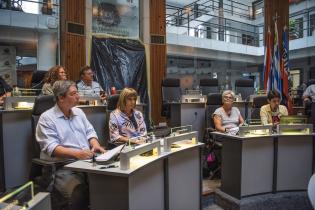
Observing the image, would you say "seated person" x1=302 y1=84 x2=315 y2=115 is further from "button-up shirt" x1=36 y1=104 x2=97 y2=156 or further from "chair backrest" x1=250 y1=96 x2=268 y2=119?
"button-up shirt" x1=36 y1=104 x2=97 y2=156

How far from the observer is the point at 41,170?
2.23m

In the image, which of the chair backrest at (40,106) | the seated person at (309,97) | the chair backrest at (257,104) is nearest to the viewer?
the chair backrest at (40,106)

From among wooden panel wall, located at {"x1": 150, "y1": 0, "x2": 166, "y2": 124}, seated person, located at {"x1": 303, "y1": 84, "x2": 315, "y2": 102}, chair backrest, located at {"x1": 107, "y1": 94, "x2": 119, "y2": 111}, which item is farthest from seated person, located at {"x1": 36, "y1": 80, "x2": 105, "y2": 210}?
seated person, located at {"x1": 303, "y1": 84, "x2": 315, "y2": 102}

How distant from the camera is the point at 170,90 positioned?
643 centimetres

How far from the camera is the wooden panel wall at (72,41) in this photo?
5496mm

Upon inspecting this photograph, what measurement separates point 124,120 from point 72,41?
316 centimetres

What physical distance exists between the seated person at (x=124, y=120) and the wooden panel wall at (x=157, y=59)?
3.64 meters

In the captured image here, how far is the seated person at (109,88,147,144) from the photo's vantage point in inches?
116

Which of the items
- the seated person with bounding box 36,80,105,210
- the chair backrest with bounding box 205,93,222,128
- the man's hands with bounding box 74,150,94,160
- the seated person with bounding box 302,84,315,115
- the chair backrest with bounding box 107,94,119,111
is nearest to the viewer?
the seated person with bounding box 36,80,105,210

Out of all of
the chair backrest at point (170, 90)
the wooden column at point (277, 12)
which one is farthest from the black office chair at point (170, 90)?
the wooden column at point (277, 12)

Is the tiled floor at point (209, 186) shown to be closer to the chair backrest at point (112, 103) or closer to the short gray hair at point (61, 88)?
the chair backrest at point (112, 103)

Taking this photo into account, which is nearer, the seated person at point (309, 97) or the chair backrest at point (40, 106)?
the chair backrest at point (40, 106)

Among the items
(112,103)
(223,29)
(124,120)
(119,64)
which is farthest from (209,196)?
(223,29)

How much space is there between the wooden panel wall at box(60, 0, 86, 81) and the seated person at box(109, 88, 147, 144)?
2899 mm
